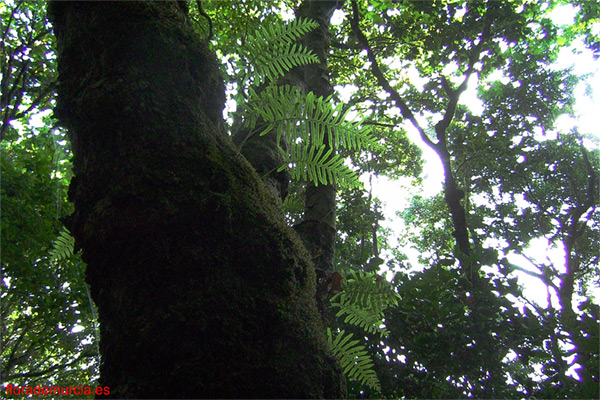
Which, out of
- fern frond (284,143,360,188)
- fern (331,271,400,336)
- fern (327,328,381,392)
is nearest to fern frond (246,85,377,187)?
fern frond (284,143,360,188)

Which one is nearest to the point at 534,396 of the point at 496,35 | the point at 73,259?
the point at 73,259

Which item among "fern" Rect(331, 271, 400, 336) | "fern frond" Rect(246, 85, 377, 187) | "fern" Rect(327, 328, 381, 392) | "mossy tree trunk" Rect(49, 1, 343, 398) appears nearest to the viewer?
"mossy tree trunk" Rect(49, 1, 343, 398)

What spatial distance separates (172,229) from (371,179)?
35.4 feet

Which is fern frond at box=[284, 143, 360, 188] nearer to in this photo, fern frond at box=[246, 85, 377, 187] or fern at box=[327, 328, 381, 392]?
fern frond at box=[246, 85, 377, 187]

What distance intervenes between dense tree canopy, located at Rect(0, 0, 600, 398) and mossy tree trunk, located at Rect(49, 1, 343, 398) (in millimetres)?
79

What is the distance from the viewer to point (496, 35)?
6.37 m

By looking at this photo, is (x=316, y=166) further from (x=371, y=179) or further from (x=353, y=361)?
(x=371, y=179)

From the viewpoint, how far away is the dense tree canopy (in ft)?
5.51

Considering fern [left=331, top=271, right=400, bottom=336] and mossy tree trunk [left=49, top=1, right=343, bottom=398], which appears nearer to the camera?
mossy tree trunk [left=49, top=1, right=343, bottom=398]

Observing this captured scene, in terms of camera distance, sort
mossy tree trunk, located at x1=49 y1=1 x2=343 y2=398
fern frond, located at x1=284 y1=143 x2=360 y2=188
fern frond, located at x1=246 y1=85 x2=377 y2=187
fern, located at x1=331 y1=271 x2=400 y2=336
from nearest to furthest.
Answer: mossy tree trunk, located at x1=49 y1=1 x2=343 y2=398 < fern frond, located at x1=246 y1=85 x2=377 y2=187 < fern frond, located at x1=284 y1=143 x2=360 y2=188 < fern, located at x1=331 y1=271 x2=400 y2=336

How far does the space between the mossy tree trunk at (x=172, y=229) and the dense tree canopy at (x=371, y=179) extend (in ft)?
0.26

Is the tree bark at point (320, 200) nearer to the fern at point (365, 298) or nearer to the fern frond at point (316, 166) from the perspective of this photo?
the fern frond at point (316, 166)

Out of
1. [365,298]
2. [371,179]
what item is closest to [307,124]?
[365,298]

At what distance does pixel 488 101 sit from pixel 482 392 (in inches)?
398
